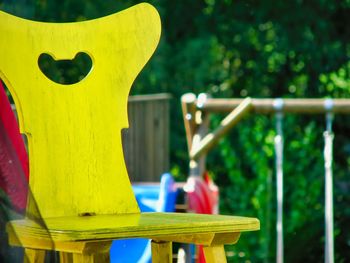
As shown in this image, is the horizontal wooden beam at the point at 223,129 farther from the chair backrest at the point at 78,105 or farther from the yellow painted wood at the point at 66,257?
the yellow painted wood at the point at 66,257

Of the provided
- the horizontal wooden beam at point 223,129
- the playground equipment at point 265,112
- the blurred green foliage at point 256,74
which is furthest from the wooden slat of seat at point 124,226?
the blurred green foliage at point 256,74

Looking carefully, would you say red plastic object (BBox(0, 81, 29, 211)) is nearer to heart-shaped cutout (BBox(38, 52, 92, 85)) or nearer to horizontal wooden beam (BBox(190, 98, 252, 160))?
horizontal wooden beam (BBox(190, 98, 252, 160))

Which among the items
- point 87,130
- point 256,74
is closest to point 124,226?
point 87,130

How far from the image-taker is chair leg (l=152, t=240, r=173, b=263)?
237cm

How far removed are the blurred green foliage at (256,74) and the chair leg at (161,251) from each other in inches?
147

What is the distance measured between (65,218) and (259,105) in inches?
81.7

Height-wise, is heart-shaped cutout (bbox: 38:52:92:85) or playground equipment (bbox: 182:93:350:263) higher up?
heart-shaped cutout (bbox: 38:52:92:85)

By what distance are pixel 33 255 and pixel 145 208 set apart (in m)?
1.32

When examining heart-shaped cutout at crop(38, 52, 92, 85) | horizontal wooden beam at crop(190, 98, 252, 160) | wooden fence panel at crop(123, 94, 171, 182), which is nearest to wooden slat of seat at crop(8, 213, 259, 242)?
horizontal wooden beam at crop(190, 98, 252, 160)

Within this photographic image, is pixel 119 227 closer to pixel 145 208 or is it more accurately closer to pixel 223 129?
pixel 145 208

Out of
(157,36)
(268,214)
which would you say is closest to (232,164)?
(268,214)

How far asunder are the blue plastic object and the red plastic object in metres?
0.87

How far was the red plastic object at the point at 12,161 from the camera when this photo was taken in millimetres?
2029

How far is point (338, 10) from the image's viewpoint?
27.3 ft
